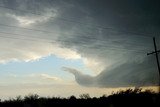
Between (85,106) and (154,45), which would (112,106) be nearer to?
(85,106)

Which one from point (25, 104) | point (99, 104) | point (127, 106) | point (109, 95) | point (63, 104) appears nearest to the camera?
point (25, 104)

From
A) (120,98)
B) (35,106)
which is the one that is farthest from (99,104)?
(35,106)

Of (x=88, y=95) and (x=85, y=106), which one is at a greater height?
(x=88, y=95)

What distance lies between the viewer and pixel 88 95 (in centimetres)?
5216

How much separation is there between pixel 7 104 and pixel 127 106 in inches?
793

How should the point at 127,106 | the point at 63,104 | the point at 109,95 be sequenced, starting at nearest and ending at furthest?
the point at 63,104 < the point at 127,106 < the point at 109,95

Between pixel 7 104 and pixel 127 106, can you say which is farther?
pixel 127 106

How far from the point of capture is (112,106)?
4503 cm

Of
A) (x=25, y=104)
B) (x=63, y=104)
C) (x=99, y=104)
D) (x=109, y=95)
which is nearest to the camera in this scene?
(x=25, y=104)

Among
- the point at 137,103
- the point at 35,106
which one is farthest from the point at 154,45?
the point at 35,106

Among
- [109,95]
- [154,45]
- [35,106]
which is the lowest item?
[35,106]

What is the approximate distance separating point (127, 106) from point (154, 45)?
11.4m

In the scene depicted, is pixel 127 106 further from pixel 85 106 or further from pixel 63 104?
pixel 63 104

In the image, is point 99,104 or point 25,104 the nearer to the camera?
point 25,104
